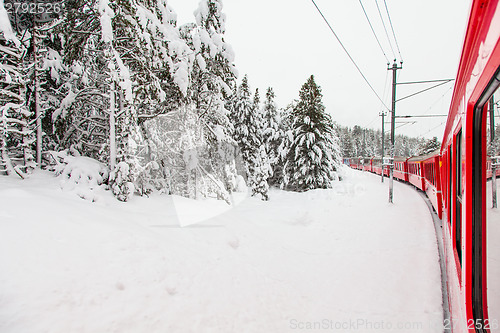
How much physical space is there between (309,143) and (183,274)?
20.7 meters

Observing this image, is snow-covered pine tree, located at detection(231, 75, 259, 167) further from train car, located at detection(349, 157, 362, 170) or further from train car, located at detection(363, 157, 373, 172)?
train car, located at detection(349, 157, 362, 170)

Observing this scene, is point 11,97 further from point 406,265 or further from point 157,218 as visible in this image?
point 406,265

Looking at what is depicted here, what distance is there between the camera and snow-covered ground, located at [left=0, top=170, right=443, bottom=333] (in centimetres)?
360

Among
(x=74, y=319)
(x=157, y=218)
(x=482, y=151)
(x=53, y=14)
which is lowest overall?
(x=74, y=319)

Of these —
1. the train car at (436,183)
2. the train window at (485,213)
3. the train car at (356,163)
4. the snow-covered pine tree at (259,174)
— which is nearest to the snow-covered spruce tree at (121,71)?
the train window at (485,213)

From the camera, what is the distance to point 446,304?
460cm

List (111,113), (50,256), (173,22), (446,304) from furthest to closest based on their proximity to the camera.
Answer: (173,22)
(111,113)
(446,304)
(50,256)

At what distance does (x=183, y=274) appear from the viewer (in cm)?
511

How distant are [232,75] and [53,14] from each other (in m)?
6.60

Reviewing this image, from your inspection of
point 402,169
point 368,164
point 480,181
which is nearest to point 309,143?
point 402,169

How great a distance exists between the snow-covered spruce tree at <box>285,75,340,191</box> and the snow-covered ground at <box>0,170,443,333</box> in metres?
15.8

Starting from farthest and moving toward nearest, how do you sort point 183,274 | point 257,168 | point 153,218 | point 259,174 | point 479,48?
point 257,168 < point 259,174 < point 153,218 < point 183,274 < point 479,48

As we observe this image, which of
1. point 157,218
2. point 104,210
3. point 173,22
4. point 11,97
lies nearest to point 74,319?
point 104,210

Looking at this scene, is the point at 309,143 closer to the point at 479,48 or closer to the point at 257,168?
the point at 257,168
